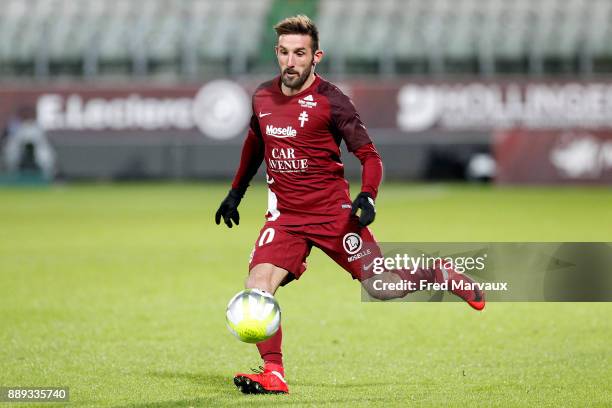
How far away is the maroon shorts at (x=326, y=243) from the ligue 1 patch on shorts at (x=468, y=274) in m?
0.08

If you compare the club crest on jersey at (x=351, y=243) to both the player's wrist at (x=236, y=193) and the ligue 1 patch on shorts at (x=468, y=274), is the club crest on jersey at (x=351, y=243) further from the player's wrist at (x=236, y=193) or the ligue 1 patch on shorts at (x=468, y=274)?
the player's wrist at (x=236, y=193)

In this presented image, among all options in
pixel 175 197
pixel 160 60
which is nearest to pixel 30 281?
pixel 175 197

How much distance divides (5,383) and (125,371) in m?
0.76

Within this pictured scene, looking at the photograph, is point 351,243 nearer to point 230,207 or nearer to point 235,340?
point 230,207

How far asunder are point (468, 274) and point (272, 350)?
4.25 ft

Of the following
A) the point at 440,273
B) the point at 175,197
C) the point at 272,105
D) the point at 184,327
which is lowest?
the point at 175,197

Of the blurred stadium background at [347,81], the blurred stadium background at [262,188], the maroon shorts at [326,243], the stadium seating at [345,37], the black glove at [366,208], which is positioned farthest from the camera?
the stadium seating at [345,37]

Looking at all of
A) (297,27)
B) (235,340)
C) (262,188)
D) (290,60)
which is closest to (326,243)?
(290,60)

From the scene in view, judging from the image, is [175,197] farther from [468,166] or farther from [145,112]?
[468,166]

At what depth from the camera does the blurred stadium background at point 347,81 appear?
29281 millimetres

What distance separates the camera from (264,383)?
252 inches

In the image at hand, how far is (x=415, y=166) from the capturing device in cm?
2959

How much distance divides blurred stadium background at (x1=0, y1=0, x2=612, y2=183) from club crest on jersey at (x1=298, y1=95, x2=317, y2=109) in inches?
833

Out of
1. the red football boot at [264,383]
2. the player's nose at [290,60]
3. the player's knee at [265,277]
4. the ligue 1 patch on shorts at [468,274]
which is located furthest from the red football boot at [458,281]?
the player's nose at [290,60]
